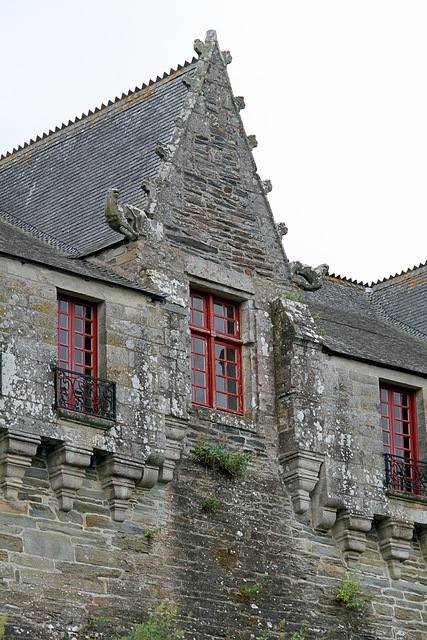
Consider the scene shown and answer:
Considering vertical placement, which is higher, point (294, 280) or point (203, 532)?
point (294, 280)

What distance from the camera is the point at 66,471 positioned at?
17.7m

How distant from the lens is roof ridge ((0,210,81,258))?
68.5 ft

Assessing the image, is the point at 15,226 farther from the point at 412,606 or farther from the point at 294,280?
the point at 412,606

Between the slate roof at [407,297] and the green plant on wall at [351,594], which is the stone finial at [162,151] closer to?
the green plant on wall at [351,594]

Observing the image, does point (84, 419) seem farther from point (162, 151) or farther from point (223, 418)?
point (162, 151)

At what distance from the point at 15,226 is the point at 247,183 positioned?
3.33m

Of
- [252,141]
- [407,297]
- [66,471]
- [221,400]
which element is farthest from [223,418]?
[407,297]

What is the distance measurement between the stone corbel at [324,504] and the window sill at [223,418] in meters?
1.15

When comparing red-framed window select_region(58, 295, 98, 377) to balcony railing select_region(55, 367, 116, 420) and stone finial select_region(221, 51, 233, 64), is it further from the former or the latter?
stone finial select_region(221, 51, 233, 64)

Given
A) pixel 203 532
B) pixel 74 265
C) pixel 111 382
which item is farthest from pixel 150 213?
pixel 203 532

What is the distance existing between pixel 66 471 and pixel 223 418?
9.84 feet

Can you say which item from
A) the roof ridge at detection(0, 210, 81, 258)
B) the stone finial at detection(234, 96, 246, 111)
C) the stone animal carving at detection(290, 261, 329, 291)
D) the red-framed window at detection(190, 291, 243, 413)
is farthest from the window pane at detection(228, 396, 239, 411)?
the stone finial at detection(234, 96, 246, 111)

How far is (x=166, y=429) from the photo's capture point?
19.0m

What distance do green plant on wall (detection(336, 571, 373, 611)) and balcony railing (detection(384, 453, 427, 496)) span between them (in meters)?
1.51
